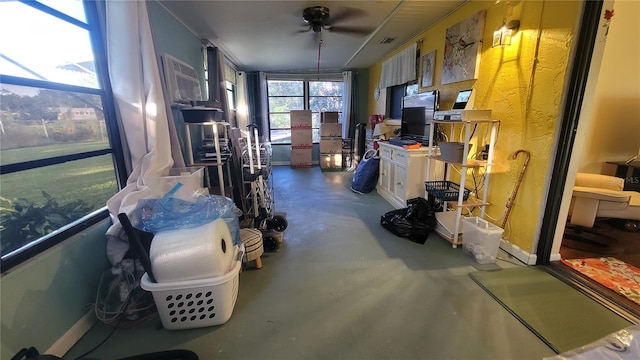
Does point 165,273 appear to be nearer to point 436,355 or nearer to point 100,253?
point 100,253

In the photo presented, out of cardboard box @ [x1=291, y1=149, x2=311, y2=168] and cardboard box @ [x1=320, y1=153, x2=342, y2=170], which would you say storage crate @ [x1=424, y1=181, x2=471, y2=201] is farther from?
cardboard box @ [x1=291, y1=149, x2=311, y2=168]

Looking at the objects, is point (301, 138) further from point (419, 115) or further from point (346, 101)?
point (419, 115)

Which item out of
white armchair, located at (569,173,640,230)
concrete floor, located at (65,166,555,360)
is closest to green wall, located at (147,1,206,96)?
concrete floor, located at (65,166,555,360)

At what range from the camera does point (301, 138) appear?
616 cm

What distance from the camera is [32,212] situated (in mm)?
1363

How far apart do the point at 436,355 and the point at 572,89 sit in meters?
1.93

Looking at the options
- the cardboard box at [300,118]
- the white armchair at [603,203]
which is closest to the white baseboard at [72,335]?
the white armchair at [603,203]

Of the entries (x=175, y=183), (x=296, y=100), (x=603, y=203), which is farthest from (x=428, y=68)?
(x=296, y=100)

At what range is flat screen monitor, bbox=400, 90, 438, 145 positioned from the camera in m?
3.15

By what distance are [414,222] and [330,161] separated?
3.53 metres

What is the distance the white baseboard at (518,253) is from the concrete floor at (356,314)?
0.23 feet

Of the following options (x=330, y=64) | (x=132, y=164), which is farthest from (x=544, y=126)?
(x=330, y=64)

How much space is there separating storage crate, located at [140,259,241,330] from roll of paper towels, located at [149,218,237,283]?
0.12ft

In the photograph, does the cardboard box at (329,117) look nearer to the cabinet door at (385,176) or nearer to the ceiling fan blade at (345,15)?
the cabinet door at (385,176)
